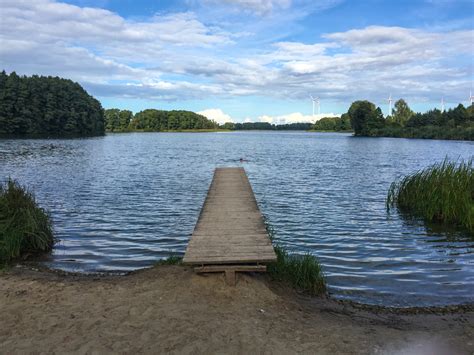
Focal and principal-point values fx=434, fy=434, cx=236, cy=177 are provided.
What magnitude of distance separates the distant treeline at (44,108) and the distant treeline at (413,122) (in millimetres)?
81162

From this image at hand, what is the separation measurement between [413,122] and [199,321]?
135 metres

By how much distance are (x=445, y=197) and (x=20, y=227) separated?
43.1ft

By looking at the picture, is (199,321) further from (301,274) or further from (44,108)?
(44,108)

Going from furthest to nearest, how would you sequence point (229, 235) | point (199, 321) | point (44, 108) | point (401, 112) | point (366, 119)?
point (401, 112), point (366, 119), point (44, 108), point (229, 235), point (199, 321)

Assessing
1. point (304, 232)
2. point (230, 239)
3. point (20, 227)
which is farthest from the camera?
point (304, 232)

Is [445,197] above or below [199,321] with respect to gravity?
above

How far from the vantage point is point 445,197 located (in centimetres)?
1491

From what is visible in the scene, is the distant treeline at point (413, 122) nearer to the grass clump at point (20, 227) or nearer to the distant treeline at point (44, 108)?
the distant treeline at point (44, 108)

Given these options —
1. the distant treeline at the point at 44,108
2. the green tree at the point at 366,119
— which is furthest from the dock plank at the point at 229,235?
the green tree at the point at 366,119

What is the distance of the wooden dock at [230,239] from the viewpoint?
699cm

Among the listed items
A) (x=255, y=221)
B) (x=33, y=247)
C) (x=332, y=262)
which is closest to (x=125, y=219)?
(x=33, y=247)

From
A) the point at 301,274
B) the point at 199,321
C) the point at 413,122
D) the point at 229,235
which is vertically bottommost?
the point at 301,274

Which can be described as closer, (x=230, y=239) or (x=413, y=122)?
(x=230, y=239)

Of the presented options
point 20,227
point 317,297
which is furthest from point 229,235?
point 20,227
